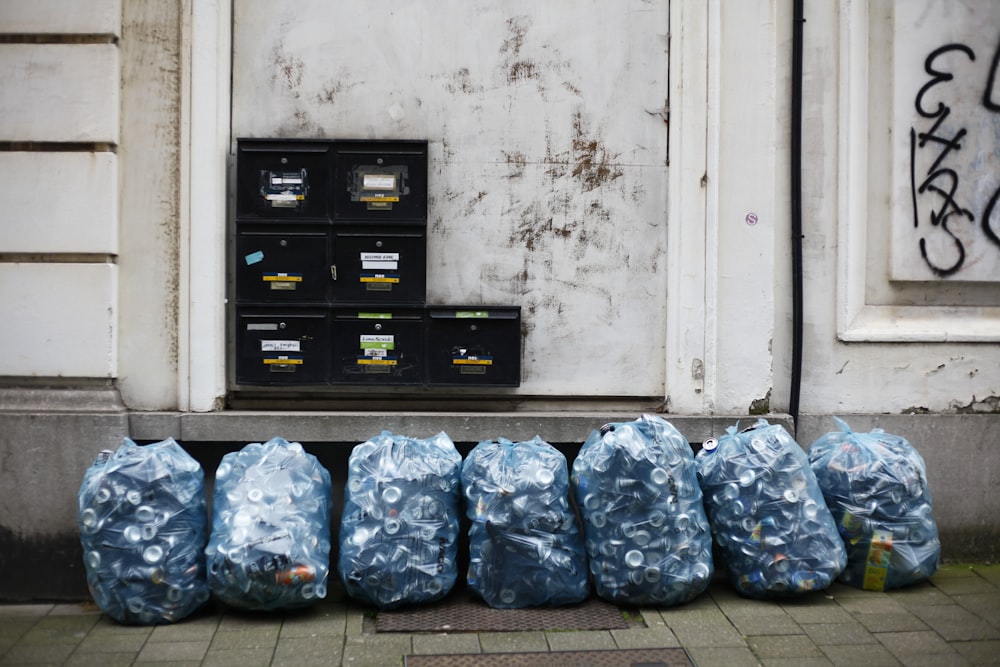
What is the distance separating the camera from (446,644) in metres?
4.09

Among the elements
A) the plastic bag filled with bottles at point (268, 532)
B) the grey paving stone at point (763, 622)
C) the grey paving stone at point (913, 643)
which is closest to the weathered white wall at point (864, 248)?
the grey paving stone at point (763, 622)

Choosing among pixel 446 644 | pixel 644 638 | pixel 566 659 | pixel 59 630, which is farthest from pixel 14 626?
pixel 644 638

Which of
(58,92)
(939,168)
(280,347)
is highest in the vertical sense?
(58,92)

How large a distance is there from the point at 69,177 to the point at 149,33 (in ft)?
2.88

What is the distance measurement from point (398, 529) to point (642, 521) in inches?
45.4

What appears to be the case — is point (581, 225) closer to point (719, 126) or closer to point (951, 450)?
point (719, 126)

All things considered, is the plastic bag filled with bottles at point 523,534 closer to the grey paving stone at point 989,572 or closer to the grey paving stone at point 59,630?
the grey paving stone at point 59,630

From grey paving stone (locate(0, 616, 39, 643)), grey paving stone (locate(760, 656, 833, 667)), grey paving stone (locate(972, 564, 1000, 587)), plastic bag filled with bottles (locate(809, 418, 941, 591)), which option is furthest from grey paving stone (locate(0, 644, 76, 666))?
grey paving stone (locate(972, 564, 1000, 587))

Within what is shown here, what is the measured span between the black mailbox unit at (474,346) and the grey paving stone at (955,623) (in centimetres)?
231

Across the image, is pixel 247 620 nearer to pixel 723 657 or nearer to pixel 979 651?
pixel 723 657

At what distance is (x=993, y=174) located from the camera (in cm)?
537

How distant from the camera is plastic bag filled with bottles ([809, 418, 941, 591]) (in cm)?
463

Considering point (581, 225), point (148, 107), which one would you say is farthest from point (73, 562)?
point (581, 225)

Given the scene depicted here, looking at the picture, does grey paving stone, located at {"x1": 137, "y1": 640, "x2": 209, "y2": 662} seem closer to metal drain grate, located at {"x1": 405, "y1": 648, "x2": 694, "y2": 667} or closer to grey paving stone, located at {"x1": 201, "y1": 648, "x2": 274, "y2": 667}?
grey paving stone, located at {"x1": 201, "y1": 648, "x2": 274, "y2": 667}
